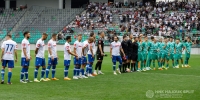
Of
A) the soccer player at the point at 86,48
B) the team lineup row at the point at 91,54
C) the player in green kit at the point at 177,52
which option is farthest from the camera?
the player in green kit at the point at 177,52

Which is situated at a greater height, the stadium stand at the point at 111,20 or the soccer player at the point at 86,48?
the stadium stand at the point at 111,20

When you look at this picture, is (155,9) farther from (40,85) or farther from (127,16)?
(40,85)

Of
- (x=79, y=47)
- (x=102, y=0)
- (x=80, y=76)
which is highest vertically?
(x=102, y=0)

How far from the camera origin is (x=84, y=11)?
6197 cm

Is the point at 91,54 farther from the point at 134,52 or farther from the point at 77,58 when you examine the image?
the point at 134,52

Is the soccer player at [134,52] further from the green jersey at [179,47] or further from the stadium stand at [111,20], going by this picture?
the stadium stand at [111,20]

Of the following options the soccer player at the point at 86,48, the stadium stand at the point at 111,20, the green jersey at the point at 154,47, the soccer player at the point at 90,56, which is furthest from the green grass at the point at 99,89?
the stadium stand at the point at 111,20

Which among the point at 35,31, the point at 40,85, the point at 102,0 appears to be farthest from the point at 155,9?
the point at 40,85

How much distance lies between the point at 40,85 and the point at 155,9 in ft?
131

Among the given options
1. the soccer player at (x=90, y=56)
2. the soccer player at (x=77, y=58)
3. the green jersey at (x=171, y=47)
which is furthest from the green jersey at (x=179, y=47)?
the soccer player at (x=77, y=58)

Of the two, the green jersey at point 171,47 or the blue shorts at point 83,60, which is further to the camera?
the green jersey at point 171,47

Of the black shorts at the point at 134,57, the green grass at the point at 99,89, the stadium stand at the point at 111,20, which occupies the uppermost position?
the stadium stand at the point at 111,20

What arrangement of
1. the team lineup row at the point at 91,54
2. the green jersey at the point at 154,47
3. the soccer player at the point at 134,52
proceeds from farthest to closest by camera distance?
the green jersey at the point at 154,47 < the soccer player at the point at 134,52 < the team lineup row at the point at 91,54

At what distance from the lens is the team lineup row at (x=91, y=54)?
734 inches
